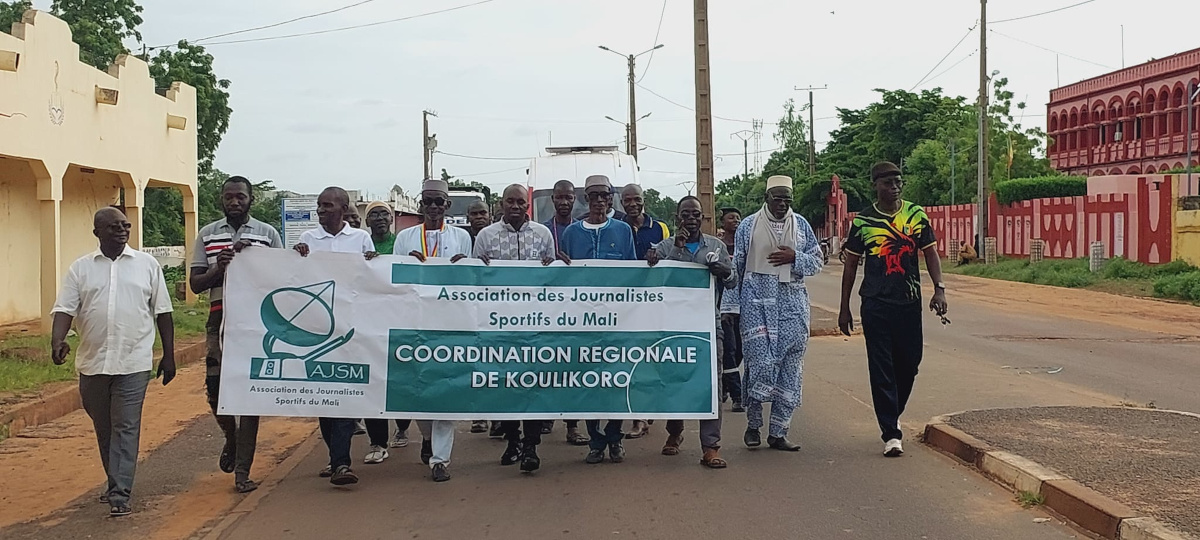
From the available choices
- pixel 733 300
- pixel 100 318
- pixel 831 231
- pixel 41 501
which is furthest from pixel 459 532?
pixel 831 231

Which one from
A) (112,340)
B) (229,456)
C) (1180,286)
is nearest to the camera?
(112,340)

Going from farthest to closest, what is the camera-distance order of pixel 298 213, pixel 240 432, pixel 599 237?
pixel 298 213 → pixel 599 237 → pixel 240 432

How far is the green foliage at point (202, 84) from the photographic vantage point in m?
36.0

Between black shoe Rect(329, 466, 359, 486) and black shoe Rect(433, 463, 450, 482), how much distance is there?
1.63 feet

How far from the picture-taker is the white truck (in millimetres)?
18156

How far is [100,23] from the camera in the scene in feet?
116

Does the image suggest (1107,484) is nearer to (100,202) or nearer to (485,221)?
(485,221)

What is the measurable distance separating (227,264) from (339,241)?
732mm

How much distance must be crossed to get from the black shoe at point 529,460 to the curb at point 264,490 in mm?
1574

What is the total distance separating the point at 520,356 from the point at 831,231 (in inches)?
2342

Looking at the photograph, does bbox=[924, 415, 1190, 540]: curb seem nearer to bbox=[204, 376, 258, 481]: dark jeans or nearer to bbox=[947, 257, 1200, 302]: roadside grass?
bbox=[204, 376, 258, 481]: dark jeans

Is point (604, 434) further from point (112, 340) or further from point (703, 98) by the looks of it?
point (703, 98)

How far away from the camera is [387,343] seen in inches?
280

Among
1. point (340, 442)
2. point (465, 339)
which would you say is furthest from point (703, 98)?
→ point (340, 442)
